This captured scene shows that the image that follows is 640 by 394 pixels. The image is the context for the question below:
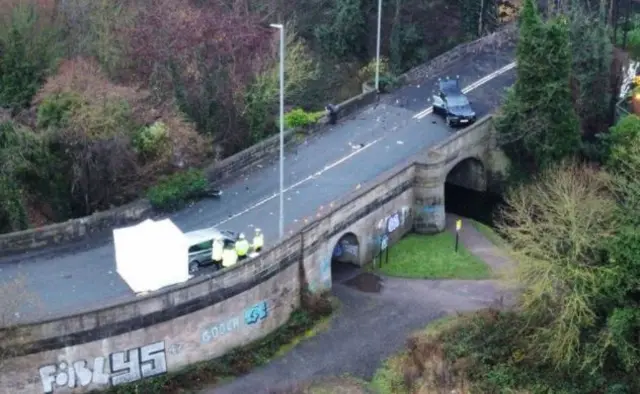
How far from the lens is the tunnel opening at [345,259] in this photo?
176 ft

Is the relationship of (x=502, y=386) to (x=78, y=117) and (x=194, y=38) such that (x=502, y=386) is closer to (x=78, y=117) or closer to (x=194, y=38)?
(x=78, y=117)

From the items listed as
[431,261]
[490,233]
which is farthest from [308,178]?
[490,233]

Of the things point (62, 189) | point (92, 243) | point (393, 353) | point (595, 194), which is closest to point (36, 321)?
point (92, 243)

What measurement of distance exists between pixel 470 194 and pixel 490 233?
5359mm

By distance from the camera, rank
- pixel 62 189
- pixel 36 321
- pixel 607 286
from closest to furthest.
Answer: pixel 36 321
pixel 607 286
pixel 62 189

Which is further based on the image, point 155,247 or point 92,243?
point 92,243

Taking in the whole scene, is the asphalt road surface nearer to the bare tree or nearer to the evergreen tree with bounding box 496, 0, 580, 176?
the evergreen tree with bounding box 496, 0, 580, 176

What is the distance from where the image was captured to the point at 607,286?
4356cm

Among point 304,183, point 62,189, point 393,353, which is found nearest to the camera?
point 393,353

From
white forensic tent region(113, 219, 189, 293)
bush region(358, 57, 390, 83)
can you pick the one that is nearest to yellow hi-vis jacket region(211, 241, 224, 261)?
white forensic tent region(113, 219, 189, 293)

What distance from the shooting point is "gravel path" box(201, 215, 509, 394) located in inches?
1790

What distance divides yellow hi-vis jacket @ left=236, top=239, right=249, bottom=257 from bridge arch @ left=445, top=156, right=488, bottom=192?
65.8 ft

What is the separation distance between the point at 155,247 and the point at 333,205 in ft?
36.6

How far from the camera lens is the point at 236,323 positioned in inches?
1809
